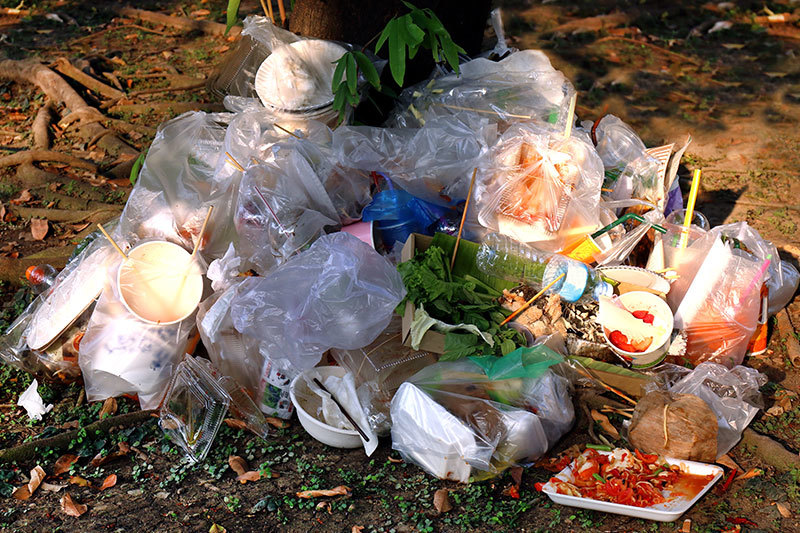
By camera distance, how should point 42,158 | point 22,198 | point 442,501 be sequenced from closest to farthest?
1. point 442,501
2. point 22,198
3. point 42,158

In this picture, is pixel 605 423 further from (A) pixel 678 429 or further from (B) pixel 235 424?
(B) pixel 235 424

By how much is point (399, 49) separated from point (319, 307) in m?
1.11

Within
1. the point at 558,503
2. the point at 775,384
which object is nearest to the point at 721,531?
the point at 558,503

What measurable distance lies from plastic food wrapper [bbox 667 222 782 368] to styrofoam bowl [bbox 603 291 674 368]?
0.45 ft

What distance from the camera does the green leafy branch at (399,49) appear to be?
2727 millimetres

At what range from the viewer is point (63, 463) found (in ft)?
8.53

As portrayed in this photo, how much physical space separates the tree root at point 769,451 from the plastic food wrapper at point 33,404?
290cm

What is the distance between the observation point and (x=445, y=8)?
4.09 metres

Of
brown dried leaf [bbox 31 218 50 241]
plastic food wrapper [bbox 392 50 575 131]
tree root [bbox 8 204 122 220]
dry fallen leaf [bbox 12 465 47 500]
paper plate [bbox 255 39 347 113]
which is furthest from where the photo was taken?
tree root [bbox 8 204 122 220]

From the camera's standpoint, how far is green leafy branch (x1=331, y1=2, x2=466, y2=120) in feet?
8.95

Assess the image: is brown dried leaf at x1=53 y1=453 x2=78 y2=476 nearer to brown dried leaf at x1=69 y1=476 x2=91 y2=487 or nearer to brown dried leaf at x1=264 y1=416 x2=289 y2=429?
brown dried leaf at x1=69 y1=476 x2=91 y2=487

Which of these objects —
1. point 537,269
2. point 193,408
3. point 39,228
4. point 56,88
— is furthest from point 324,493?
point 56,88

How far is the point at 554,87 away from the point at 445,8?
88 cm

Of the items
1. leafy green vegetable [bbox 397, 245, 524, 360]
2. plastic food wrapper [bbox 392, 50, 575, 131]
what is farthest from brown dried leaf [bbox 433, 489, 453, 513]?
plastic food wrapper [bbox 392, 50, 575, 131]
